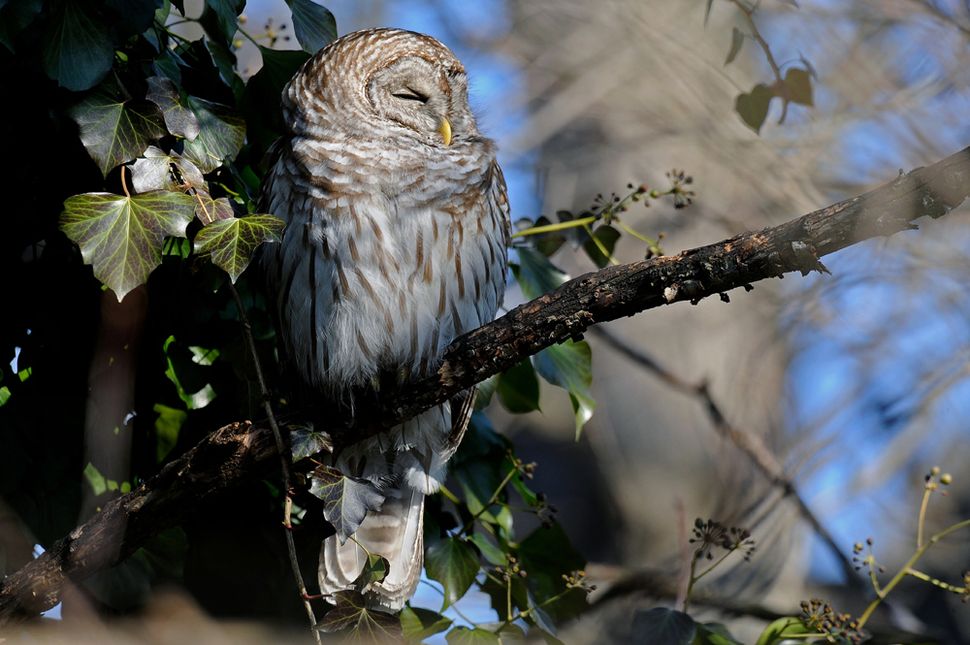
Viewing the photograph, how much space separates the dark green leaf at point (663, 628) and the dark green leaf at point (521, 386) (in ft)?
2.31

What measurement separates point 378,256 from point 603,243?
0.84 m

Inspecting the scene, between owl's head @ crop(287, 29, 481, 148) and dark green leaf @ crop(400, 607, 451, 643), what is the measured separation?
1435 mm

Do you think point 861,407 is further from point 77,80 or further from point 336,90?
point 77,80

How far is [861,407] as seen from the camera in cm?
536

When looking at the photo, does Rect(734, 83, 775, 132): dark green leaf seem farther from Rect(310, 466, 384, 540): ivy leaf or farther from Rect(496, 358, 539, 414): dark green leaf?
Rect(310, 466, 384, 540): ivy leaf

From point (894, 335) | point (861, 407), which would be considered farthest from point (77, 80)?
point (861, 407)

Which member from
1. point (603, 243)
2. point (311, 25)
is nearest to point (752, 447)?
point (603, 243)

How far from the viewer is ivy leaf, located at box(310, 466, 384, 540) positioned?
→ 249 cm

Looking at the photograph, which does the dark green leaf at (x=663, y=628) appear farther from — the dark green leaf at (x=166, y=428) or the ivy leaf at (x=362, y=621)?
the dark green leaf at (x=166, y=428)

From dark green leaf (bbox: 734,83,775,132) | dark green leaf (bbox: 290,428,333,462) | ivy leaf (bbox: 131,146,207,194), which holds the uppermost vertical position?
dark green leaf (bbox: 734,83,775,132)

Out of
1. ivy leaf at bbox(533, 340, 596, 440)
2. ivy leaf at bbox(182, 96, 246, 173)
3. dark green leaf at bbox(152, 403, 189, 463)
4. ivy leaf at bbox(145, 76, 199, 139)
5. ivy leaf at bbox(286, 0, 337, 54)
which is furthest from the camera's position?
ivy leaf at bbox(533, 340, 596, 440)

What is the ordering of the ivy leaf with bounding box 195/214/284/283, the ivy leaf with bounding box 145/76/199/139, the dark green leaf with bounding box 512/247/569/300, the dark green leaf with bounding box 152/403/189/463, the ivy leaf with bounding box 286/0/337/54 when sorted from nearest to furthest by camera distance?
the ivy leaf with bounding box 195/214/284/283 → the ivy leaf with bounding box 145/76/199/139 → the ivy leaf with bounding box 286/0/337/54 → the dark green leaf with bounding box 152/403/189/463 → the dark green leaf with bounding box 512/247/569/300

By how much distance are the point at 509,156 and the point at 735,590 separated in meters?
2.56

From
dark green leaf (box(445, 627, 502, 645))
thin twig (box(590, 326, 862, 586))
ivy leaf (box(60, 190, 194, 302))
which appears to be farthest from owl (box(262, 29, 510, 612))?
thin twig (box(590, 326, 862, 586))
